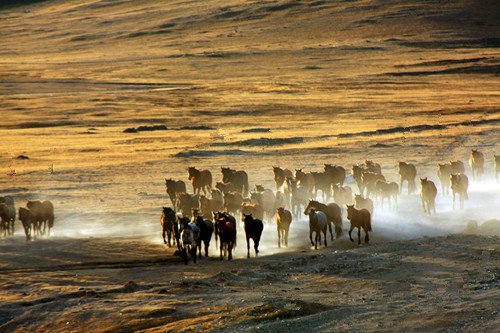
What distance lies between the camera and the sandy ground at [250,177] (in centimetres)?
1104

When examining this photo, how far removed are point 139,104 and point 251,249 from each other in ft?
148

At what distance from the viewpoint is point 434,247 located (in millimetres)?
14727

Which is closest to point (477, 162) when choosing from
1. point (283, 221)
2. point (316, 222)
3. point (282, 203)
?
point (282, 203)

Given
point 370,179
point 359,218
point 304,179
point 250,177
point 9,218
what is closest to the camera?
point 359,218

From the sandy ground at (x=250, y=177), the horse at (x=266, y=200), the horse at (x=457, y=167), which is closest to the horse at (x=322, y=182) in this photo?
the sandy ground at (x=250, y=177)

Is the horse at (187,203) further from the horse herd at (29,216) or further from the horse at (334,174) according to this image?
the horse at (334,174)

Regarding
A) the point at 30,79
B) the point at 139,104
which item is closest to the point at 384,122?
the point at 139,104

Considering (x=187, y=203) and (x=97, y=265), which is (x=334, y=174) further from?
(x=97, y=265)

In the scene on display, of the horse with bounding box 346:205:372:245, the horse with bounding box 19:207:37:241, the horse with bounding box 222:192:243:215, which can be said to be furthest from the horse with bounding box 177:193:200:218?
the horse with bounding box 346:205:372:245

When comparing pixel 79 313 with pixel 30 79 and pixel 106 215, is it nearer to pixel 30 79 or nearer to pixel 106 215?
pixel 106 215

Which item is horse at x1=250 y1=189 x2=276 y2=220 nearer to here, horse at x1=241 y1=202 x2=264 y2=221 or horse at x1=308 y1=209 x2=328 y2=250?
horse at x1=241 y1=202 x2=264 y2=221

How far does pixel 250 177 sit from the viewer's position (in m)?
27.4

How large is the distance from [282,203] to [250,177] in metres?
6.59

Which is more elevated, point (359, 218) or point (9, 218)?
point (9, 218)
